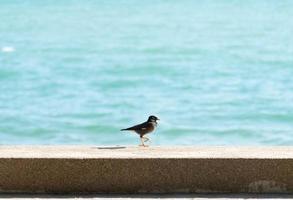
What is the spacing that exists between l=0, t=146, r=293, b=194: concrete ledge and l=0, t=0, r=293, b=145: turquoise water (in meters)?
14.6

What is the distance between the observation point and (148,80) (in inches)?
1522

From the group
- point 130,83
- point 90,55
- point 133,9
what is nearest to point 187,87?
point 130,83

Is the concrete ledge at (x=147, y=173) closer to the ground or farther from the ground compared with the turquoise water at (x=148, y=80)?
closer to the ground

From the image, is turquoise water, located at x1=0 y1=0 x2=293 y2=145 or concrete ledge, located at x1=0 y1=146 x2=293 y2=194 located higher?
turquoise water, located at x1=0 y1=0 x2=293 y2=145

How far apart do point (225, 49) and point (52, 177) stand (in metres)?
44.7

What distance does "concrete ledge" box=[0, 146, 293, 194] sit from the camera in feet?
26.7

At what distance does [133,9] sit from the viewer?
95562mm

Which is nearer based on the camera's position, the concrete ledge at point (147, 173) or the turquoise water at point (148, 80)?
the concrete ledge at point (147, 173)

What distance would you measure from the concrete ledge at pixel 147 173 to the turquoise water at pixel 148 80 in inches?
575

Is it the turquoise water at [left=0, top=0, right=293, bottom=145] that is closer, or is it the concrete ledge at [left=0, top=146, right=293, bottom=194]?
the concrete ledge at [left=0, top=146, right=293, bottom=194]

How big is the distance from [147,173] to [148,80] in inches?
1201

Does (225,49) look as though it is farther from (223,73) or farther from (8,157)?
(8,157)

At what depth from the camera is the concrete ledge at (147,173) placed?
8.14 meters

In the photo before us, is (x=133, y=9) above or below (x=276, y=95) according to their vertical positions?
above
